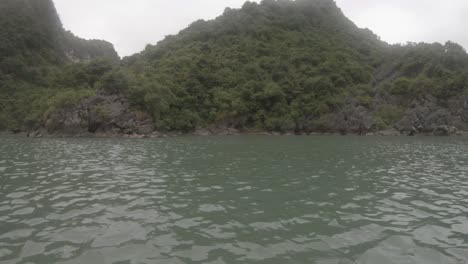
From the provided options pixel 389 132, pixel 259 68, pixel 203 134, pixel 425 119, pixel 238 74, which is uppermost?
pixel 259 68

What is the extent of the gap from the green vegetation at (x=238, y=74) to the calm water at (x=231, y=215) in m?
44.6

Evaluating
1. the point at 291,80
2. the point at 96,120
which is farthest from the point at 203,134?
the point at 291,80

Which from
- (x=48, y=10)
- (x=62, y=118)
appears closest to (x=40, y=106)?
(x=62, y=118)

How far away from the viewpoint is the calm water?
714 cm

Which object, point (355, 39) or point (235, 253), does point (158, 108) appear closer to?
point (235, 253)

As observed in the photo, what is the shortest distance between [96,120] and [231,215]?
159 ft

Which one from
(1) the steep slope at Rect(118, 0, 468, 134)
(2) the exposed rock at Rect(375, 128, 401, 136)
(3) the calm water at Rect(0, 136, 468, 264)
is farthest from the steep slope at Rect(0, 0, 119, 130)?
(2) the exposed rock at Rect(375, 128, 401, 136)

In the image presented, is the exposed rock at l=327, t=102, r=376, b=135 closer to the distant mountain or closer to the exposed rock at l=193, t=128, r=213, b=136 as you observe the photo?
the exposed rock at l=193, t=128, r=213, b=136

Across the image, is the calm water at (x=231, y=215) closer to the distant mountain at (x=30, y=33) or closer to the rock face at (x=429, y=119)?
the rock face at (x=429, y=119)

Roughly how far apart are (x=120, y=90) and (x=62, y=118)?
11.0m

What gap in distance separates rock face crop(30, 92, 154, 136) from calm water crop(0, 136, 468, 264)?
35913 mm

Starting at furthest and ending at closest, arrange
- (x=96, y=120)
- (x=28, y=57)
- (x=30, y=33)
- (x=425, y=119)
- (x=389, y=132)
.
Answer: (x=30, y=33)
(x=28, y=57)
(x=425, y=119)
(x=389, y=132)
(x=96, y=120)

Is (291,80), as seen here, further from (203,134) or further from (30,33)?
(30,33)

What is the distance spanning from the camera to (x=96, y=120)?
5256 cm
